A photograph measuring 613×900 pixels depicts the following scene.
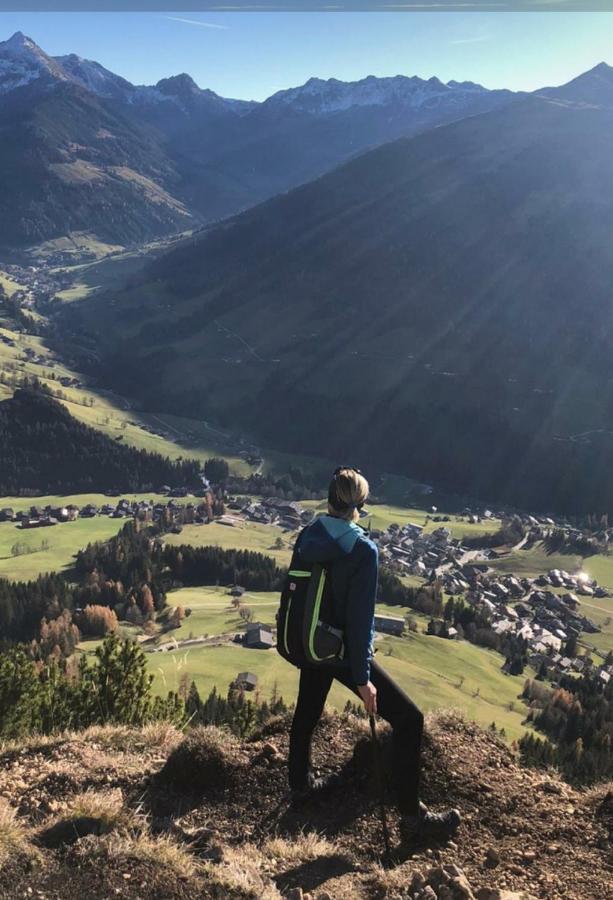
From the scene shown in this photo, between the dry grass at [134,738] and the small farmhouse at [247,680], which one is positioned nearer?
the dry grass at [134,738]

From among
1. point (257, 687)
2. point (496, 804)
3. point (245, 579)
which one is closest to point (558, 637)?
point (245, 579)

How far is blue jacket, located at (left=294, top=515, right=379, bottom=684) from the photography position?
7.46 m

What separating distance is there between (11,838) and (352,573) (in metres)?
4.71

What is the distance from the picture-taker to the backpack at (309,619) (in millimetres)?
7535

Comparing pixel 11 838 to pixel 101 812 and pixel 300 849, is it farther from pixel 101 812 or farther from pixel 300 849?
pixel 300 849

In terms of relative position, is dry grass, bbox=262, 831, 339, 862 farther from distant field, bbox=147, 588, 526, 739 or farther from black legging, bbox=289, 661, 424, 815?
distant field, bbox=147, 588, 526, 739

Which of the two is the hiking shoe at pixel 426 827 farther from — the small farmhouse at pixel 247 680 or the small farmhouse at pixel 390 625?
the small farmhouse at pixel 390 625

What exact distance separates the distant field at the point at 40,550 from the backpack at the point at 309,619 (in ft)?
528

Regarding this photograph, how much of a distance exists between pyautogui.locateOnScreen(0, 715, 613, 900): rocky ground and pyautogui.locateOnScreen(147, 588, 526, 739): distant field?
73.0m

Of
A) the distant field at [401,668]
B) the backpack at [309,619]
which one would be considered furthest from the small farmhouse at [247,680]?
the backpack at [309,619]

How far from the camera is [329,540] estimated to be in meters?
7.48

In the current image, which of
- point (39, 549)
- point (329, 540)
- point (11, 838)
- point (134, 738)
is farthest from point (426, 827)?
point (39, 549)

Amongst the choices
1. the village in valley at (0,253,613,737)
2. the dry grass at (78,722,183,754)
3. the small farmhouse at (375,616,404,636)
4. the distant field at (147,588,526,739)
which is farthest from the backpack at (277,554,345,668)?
the small farmhouse at (375,616,404,636)

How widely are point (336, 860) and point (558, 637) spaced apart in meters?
163
